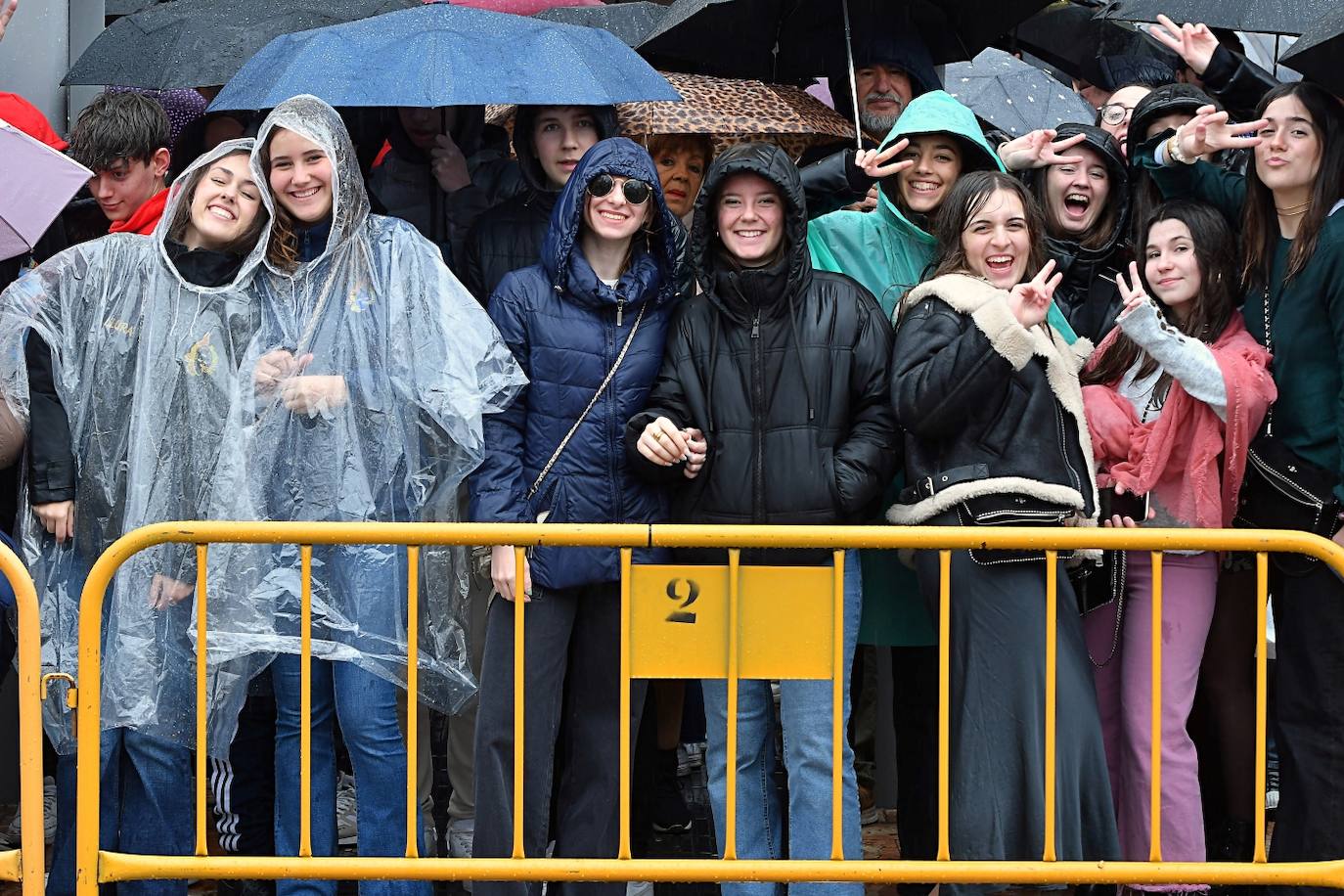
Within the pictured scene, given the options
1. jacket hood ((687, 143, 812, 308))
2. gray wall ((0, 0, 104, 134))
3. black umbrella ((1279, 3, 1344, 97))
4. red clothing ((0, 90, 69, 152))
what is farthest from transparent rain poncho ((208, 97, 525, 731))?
gray wall ((0, 0, 104, 134))

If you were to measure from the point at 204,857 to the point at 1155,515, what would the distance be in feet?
9.45

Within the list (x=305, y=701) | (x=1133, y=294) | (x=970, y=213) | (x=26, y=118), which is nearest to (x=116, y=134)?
(x=26, y=118)

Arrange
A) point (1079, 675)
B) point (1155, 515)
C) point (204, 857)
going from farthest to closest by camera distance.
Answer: point (1155, 515)
point (1079, 675)
point (204, 857)

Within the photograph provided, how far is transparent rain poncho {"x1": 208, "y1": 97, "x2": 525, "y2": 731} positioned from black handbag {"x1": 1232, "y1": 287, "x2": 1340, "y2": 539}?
7.18 ft

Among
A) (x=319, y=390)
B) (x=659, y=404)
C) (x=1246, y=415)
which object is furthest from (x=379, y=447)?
(x=1246, y=415)

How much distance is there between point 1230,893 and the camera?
18.5 feet

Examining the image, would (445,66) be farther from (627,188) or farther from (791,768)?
(791,768)

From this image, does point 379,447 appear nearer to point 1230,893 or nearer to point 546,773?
point 546,773

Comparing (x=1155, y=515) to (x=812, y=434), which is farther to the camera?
(x=1155, y=515)

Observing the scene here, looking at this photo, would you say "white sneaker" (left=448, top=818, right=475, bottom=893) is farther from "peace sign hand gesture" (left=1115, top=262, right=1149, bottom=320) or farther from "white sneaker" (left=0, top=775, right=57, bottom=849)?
"peace sign hand gesture" (left=1115, top=262, right=1149, bottom=320)

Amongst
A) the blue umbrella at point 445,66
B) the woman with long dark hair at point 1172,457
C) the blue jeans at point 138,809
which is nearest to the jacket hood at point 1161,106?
the woman with long dark hair at point 1172,457

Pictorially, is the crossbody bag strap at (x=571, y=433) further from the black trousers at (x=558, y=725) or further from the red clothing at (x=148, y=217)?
the red clothing at (x=148, y=217)

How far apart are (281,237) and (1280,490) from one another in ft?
9.88

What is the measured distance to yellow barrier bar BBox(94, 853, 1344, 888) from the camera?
14.8 ft
